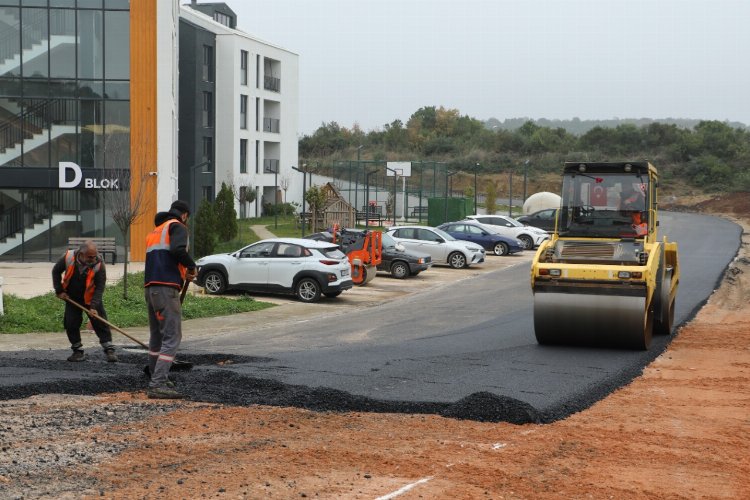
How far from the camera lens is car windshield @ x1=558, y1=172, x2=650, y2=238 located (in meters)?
16.1

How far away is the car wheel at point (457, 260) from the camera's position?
1348 inches

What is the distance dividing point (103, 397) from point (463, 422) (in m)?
3.81

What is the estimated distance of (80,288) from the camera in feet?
43.7

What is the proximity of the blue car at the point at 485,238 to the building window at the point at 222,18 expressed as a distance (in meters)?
34.0

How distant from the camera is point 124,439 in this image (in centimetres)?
845

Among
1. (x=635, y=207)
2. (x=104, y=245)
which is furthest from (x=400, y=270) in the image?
(x=635, y=207)

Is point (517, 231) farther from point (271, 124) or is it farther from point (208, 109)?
point (271, 124)

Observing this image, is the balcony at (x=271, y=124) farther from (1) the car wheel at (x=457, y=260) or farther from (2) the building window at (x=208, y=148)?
(1) the car wheel at (x=457, y=260)

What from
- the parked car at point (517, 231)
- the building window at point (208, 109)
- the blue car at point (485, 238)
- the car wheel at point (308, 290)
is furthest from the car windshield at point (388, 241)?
the building window at point (208, 109)

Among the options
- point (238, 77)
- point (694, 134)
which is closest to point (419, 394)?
point (238, 77)

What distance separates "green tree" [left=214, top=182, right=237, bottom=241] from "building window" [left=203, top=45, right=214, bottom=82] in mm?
20570

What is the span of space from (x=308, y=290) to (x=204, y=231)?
11433 mm

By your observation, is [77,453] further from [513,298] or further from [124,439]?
[513,298]

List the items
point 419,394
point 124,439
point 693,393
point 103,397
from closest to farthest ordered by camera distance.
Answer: point 124,439 → point 103,397 → point 419,394 → point 693,393
